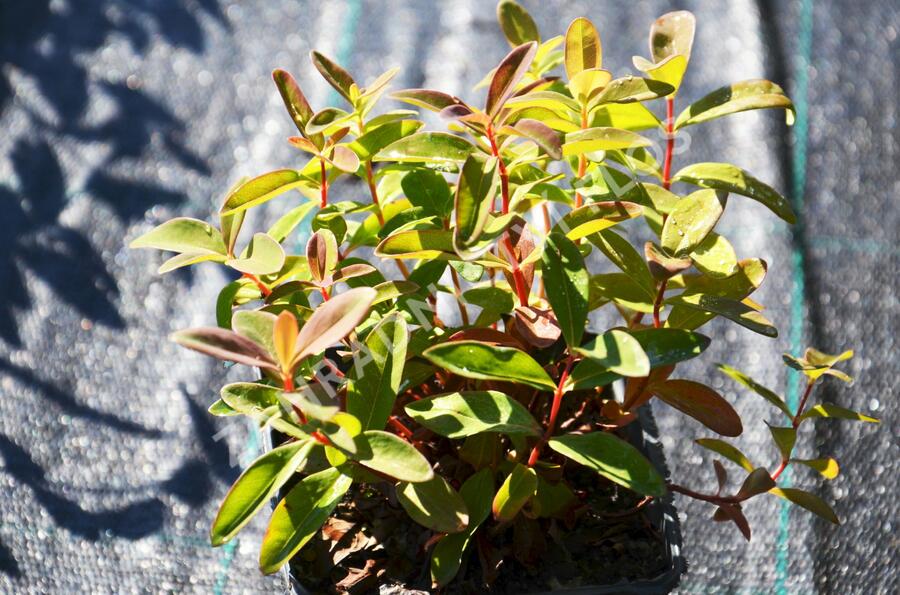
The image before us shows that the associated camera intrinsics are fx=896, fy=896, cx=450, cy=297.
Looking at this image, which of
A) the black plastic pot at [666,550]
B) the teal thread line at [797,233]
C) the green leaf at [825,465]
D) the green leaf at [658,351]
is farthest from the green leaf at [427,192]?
the teal thread line at [797,233]

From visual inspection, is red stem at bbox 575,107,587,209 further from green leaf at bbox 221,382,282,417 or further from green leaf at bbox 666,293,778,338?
green leaf at bbox 221,382,282,417

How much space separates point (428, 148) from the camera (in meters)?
0.80

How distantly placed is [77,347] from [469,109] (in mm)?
1073

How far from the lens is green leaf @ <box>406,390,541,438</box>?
2.53 ft

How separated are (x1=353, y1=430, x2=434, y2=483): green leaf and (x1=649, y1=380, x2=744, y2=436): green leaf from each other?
29 centimetres

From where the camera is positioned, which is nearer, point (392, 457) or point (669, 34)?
point (392, 457)

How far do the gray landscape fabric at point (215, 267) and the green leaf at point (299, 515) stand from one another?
570 millimetres

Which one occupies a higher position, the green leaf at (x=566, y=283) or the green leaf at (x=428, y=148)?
the green leaf at (x=428, y=148)

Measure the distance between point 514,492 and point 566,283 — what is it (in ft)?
0.64

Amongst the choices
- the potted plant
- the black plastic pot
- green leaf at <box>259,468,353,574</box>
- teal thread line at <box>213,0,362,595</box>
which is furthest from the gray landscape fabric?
green leaf at <box>259,468,353,574</box>

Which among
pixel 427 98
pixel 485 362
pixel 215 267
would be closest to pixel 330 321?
pixel 485 362

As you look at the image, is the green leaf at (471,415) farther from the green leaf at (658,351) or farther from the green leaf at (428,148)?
the green leaf at (428,148)

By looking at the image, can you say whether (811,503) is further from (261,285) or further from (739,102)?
(261,285)

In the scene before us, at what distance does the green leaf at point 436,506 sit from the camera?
0.77 metres
